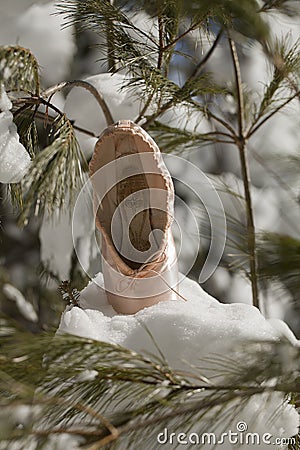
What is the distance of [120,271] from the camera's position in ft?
2.74

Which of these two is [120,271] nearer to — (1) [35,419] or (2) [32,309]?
(1) [35,419]

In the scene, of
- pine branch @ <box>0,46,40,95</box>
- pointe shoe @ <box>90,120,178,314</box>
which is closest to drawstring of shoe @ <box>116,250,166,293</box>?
pointe shoe @ <box>90,120,178,314</box>

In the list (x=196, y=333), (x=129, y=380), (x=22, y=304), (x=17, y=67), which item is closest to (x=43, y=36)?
(x=22, y=304)

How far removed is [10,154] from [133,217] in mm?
193

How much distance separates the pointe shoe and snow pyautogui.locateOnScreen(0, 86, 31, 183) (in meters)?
0.13

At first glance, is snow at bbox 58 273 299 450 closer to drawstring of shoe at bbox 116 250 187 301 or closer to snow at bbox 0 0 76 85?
drawstring of shoe at bbox 116 250 187 301

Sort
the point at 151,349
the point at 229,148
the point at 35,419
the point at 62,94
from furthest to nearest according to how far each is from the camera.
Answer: the point at 229,148 → the point at 62,94 → the point at 151,349 → the point at 35,419

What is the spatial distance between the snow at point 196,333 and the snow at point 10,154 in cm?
18

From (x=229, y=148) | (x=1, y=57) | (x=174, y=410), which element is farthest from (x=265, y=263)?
(x=229, y=148)

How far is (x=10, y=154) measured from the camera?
763 mm

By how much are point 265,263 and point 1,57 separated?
37 cm

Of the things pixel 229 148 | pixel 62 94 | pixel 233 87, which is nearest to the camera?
pixel 233 87

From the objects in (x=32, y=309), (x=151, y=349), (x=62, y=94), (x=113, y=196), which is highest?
(x=62, y=94)

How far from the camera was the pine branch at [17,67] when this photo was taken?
70 centimetres
